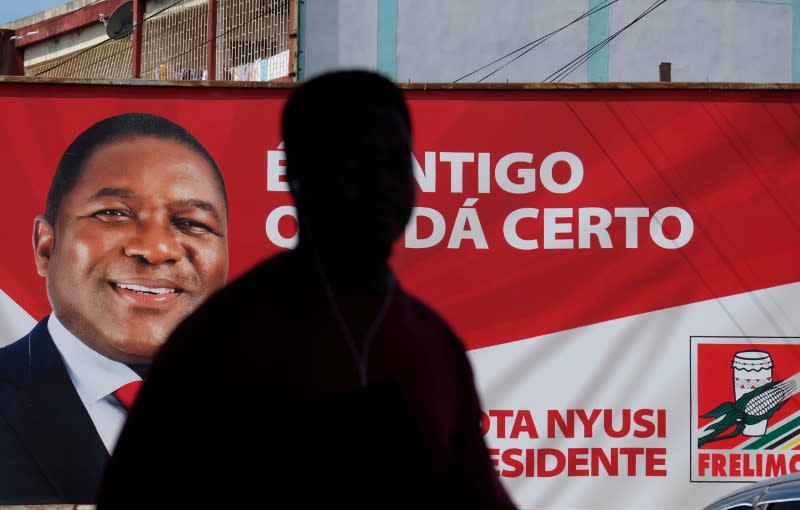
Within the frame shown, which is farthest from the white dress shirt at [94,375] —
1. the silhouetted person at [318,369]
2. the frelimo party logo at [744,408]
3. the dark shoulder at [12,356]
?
Result: the silhouetted person at [318,369]

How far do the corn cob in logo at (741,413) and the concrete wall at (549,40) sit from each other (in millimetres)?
13869

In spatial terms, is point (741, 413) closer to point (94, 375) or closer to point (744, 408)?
point (744, 408)

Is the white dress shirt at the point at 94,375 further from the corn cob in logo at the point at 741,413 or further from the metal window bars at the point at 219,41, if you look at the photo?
the metal window bars at the point at 219,41

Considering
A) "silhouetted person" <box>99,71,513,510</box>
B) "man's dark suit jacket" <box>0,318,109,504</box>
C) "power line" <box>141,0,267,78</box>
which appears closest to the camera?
"silhouetted person" <box>99,71,513,510</box>

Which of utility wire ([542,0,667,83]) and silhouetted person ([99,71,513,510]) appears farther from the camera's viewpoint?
utility wire ([542,0,667,83])

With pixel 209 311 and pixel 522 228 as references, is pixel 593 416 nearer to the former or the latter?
pixel 522 228

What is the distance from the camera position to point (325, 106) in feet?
6.89

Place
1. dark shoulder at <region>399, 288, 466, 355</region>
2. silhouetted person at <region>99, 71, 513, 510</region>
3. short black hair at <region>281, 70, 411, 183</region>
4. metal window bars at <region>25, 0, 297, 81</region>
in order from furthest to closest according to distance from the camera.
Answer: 1. metal window bars at <region>25, 0, 297, 81</region>
2. dark shoulder at <region>399, 288, 466, 355</region>
3. short black hair at <region>281, 70, 411, 183</region>
4. silhouetted person at <region>99, 71, 513, 510</region>

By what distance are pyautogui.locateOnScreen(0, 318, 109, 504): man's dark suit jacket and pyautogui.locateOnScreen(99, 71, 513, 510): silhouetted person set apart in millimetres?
5029

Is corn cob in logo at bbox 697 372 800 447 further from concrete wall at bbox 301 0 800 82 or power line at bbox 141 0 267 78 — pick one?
power line at bbox 141 0 267 78

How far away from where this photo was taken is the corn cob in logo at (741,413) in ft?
22.5

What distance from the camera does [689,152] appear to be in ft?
23.0

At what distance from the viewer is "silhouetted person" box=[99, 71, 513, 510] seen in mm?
1956

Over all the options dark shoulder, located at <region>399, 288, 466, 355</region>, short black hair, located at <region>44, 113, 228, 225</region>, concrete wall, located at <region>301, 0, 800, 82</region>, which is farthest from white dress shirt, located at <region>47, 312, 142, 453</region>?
concrete wall, located at <region>301, 0, 800, 82</region>
